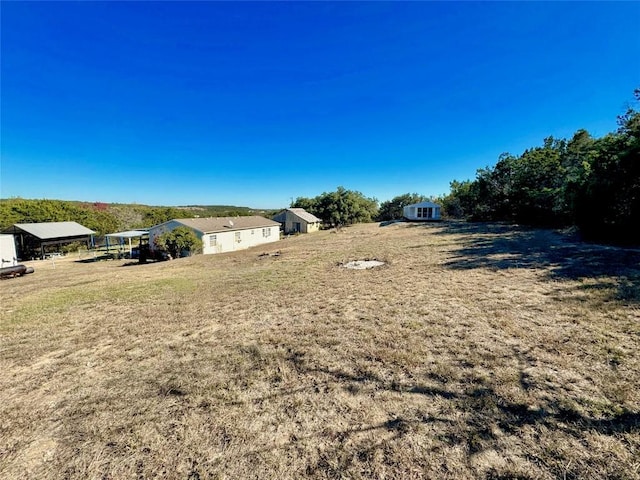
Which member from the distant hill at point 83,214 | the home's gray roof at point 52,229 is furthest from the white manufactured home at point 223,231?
the distant hill at point 83,214

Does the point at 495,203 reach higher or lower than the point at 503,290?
higher

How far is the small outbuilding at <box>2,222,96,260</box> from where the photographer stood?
19661 mm

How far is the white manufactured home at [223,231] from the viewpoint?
20664 mm

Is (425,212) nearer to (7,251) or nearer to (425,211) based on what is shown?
(425,211)

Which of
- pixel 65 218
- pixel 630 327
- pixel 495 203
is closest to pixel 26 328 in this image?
pixel 630 327

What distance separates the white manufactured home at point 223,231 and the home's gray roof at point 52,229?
636cm

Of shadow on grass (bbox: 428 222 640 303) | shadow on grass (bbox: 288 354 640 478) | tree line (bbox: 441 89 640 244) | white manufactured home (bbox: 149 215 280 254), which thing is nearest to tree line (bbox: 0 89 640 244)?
tree line (bbox: 441 89 640 244)

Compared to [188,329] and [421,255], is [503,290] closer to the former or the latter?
[421,255]

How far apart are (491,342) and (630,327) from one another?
210 cm

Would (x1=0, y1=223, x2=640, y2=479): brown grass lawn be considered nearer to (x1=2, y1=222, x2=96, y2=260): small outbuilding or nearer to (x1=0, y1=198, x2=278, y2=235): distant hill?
(x1=2, y1=222, x2=96, y2=260): small outbuilding

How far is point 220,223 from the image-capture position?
23.8 meters

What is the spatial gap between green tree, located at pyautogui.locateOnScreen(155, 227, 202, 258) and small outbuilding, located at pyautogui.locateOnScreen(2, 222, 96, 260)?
8993 mm

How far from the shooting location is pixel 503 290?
5.92 meters

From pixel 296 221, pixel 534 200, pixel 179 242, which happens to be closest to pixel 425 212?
pixel 534 200
